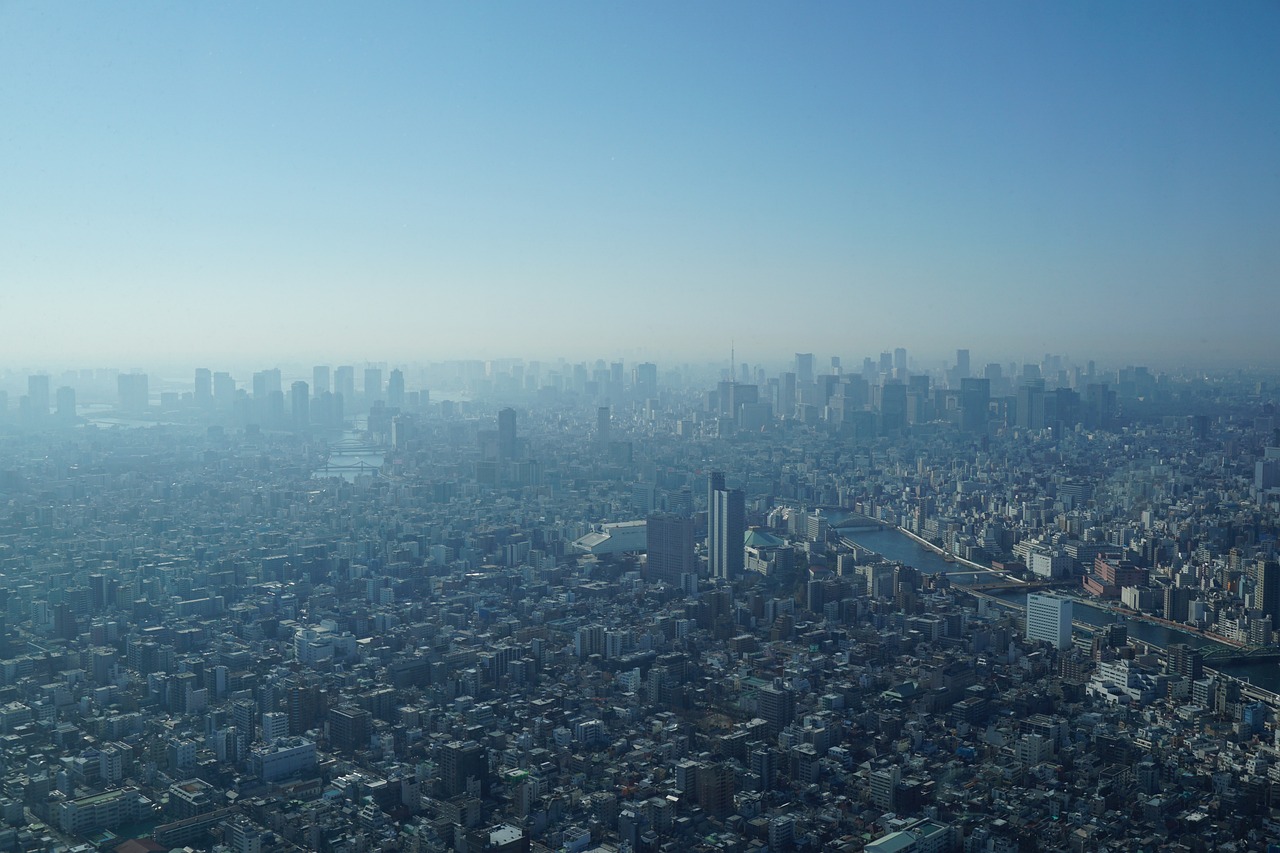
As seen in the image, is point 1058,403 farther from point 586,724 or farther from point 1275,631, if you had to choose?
point 586,724

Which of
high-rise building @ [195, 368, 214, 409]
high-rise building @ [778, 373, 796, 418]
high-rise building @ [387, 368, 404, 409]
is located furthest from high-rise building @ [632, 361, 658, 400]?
high-rise building @ [195, 368, 214, 409]

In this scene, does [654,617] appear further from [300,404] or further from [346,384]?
[300,404]

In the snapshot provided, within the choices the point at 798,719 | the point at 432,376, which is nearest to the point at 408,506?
the point at 432,376

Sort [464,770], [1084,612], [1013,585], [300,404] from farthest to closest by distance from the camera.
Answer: [300,404]
[1013,585]
[1084,612]
[464,770]

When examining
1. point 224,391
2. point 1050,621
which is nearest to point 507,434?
point 224,391

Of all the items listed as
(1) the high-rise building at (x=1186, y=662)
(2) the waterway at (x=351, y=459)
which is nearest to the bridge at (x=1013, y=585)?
(1) the high-rise building at (x=1186, y=662)

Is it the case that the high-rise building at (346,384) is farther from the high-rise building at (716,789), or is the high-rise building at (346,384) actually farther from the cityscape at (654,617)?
the high-rise building at (716,789)

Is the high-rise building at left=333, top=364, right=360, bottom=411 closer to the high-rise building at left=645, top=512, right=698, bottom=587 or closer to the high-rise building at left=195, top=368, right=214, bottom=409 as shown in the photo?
the high-rise building at left=195, top=368, right=214, bottom=409
